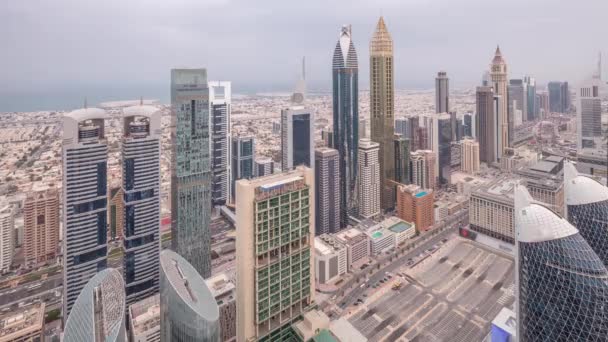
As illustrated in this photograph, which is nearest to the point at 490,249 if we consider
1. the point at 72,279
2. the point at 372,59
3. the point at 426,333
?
the point at 426,333

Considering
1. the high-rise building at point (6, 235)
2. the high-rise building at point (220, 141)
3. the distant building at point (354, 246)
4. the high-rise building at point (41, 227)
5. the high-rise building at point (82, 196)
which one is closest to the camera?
the high-rise building at point (82, 196)

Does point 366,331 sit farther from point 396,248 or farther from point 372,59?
point 372,59

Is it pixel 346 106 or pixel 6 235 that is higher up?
pixel 346 106

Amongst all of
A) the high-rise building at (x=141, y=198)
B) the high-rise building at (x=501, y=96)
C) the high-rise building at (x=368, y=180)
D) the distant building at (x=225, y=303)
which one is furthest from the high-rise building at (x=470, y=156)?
the high-rise building at (x=141, y=198)

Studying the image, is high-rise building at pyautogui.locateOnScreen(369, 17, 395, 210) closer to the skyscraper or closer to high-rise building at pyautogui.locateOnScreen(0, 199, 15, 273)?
the skyscraper

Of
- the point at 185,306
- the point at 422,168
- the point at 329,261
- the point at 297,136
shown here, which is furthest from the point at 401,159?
the point at 185,306

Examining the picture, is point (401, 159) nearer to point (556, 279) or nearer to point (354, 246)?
point (354, 246)

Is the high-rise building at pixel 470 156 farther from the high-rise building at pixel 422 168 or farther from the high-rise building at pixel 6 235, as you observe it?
the high-rise building at pixel 6 235
